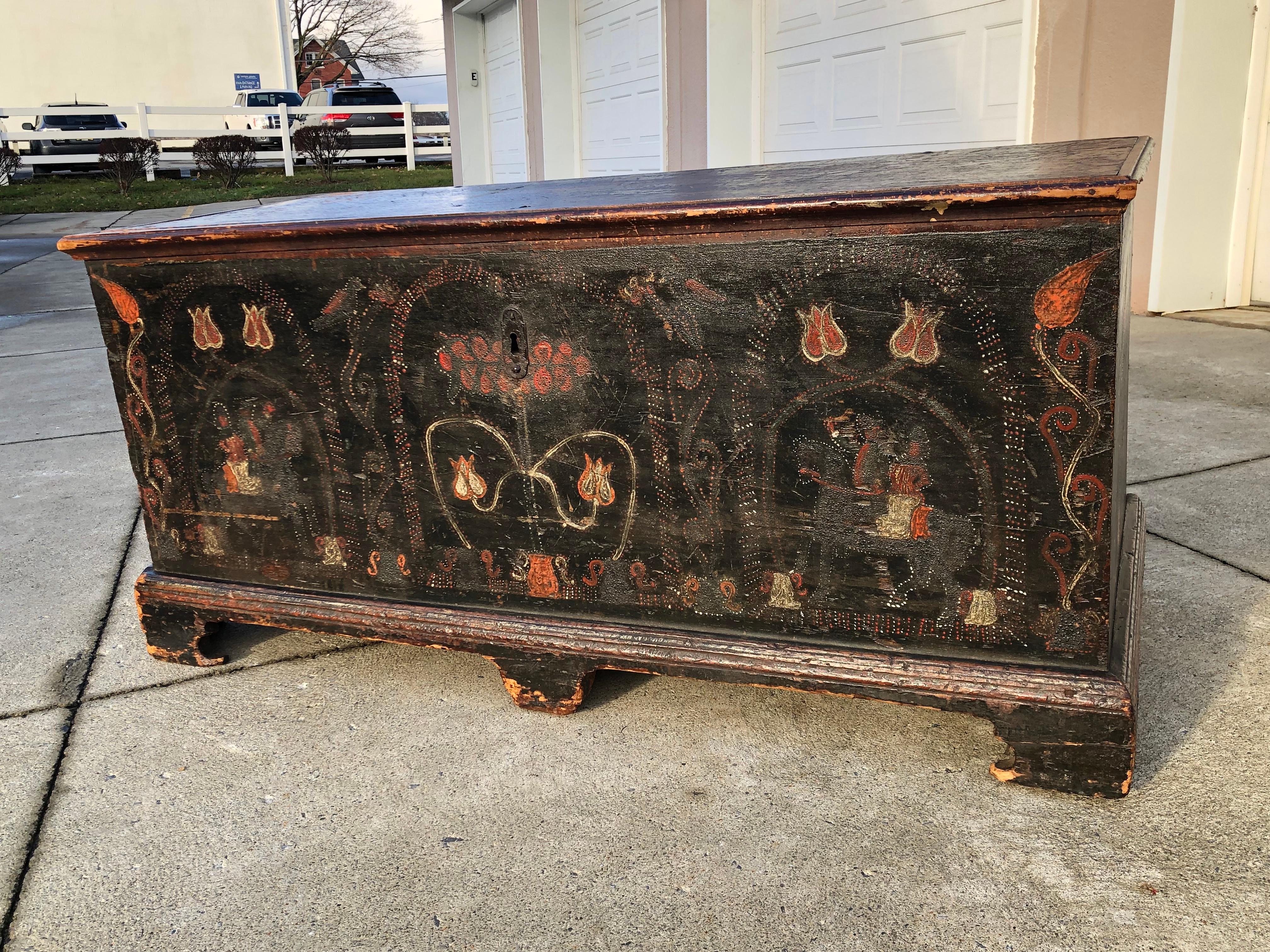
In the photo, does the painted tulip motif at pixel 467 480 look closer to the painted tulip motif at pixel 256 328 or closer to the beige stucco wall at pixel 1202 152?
the painted tulip motif at pixel 256 328

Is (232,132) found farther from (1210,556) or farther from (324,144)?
(1210,556)

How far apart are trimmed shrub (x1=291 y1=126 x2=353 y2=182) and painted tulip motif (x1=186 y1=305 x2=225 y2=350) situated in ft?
55.3

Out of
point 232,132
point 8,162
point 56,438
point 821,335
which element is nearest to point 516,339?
point 821,335

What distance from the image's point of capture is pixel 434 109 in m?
19.5

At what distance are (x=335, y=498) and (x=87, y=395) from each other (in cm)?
326

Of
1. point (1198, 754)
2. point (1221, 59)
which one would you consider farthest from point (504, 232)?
point (1221, 59)

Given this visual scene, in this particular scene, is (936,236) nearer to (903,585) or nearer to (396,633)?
(903,585)

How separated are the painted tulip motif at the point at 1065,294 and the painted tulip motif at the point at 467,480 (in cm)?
93

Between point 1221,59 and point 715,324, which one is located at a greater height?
point 1221,59

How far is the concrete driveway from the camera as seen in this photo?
1.29 meters

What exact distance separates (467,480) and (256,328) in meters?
0.48

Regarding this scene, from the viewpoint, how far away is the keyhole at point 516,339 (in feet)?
5.41

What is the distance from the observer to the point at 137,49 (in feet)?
78.3

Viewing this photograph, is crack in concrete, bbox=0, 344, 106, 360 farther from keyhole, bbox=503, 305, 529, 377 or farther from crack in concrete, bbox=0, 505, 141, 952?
keyhole, bbox=503, 305, 529, 377
